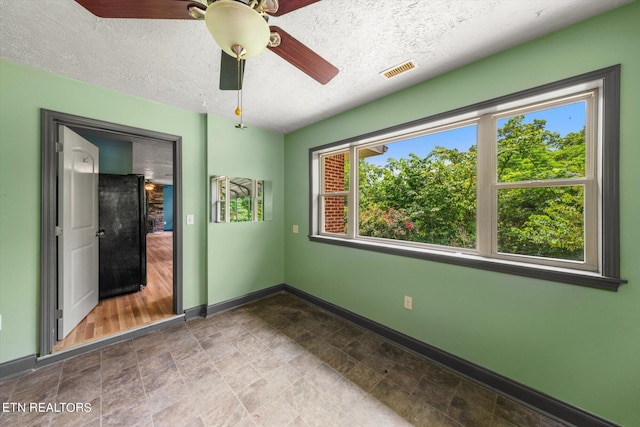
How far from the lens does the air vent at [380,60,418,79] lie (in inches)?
72.3

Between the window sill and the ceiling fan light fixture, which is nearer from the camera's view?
the ceiling fan light fixture

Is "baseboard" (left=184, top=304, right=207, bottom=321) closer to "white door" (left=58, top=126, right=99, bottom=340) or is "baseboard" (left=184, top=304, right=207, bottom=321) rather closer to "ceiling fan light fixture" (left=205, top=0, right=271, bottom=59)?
"white door" (left=58, top=126, right=99, bottom=340)

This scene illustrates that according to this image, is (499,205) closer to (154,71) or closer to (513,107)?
(513,107)

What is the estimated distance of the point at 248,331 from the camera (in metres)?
2.51

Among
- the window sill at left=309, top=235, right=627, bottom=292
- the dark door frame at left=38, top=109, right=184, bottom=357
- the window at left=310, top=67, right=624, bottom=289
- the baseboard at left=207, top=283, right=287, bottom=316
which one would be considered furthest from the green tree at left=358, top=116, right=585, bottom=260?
the dark door frame at left=38, top=109, right=184, bottom=357

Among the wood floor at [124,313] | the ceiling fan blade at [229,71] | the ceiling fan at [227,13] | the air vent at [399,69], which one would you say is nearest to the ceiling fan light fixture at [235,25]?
the ceiling fan at [227,13]

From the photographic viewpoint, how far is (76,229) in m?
2.43

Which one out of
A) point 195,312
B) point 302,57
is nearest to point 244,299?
point 195,312

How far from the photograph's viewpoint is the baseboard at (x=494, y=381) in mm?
1436

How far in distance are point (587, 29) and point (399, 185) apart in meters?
1.65

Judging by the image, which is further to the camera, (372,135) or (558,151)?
(372,135)

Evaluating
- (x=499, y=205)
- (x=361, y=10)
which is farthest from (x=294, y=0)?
(x=499, y=205)

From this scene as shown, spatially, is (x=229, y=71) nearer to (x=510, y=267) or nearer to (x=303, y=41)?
(x=303, y=41)

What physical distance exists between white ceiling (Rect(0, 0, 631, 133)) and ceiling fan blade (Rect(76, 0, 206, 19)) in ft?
1.53
